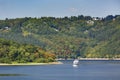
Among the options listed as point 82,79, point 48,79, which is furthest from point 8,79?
point 82,79

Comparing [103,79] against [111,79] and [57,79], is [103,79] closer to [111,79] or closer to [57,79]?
[111,79]

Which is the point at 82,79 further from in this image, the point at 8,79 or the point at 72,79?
the point at 8,79

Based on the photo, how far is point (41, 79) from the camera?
438 ft

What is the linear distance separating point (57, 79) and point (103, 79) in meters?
12.2

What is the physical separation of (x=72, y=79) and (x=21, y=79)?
524 inches

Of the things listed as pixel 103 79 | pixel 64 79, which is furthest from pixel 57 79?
pixel 103 79

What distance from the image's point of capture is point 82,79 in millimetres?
133875

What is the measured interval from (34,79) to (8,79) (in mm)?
6967

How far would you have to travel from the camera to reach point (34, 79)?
133 metres

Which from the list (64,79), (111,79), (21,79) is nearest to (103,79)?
(111,79)

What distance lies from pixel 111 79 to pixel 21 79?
23105 millimetres

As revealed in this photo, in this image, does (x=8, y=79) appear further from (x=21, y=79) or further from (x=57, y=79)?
(x=57, y=79)

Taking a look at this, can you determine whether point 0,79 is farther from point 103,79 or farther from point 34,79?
point 103,79

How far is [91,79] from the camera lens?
132 meters
